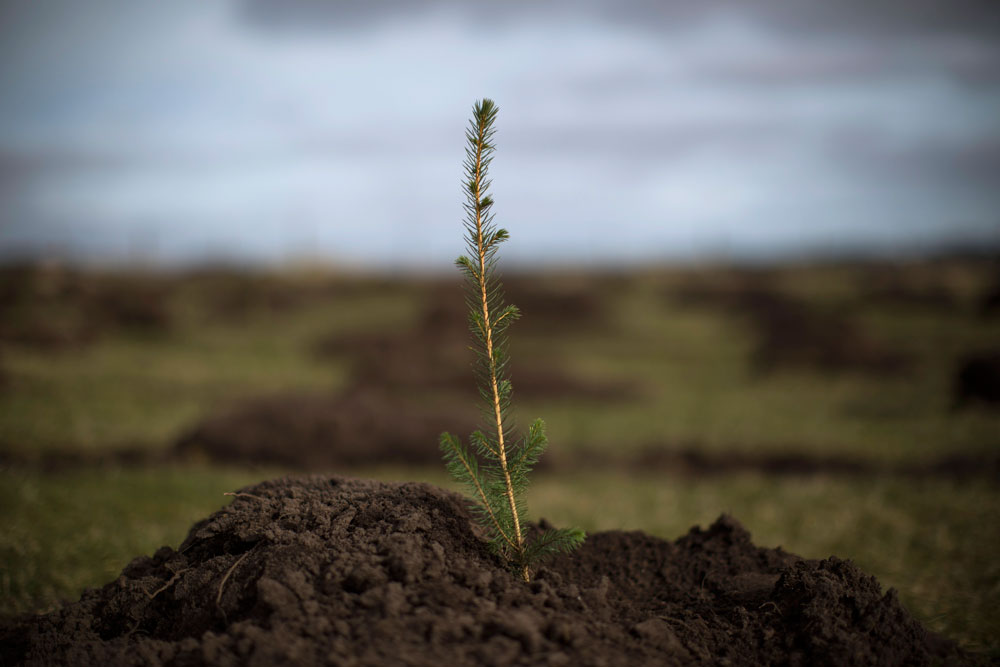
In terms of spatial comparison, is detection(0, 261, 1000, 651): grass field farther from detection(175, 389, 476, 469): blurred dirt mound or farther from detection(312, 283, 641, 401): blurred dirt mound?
detection(312, 283, 641, 401): blurred dirt mound

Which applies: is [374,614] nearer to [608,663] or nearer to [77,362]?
[608,663]

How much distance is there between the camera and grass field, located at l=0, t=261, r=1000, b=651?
565 cm

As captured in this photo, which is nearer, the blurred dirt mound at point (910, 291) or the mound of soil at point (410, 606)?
the mound of soil at point (410, 606)

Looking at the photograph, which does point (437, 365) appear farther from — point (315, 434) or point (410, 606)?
point (410, 606)

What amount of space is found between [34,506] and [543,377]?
13306 mm

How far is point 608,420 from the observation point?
1459 cm

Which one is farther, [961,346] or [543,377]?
[961,346]

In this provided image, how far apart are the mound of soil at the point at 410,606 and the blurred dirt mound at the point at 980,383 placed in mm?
13225

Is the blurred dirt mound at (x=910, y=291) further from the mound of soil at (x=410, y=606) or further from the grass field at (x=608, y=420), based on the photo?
the mound of soil at (x=410, y=606)

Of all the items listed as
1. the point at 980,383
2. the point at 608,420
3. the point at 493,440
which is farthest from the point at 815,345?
the point at 493,440

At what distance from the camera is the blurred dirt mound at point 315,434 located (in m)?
10.2

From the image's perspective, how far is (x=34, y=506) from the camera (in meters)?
6.27

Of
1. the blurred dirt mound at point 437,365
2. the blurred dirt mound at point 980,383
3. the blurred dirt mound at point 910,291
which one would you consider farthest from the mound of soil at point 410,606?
the blurred dirt mound at point 910,291

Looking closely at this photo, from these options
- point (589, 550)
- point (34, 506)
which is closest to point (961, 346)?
point (589, 550)
